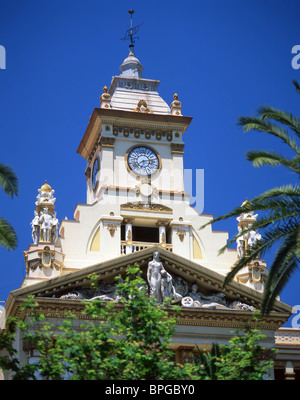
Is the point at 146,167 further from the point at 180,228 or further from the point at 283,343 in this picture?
the point at 283,343

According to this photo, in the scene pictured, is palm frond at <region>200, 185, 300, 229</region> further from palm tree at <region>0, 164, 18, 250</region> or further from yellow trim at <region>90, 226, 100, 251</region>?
yellow trim at <region>90, 226, 100, 251</region>

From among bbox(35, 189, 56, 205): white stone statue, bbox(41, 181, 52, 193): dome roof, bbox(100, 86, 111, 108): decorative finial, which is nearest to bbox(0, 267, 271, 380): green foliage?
bbox(35, 189, 56, 205): white stone statue

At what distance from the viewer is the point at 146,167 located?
64438 millimetres

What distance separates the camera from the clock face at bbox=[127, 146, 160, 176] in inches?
2527

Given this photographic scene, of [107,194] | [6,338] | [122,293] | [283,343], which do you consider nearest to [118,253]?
[107,194]

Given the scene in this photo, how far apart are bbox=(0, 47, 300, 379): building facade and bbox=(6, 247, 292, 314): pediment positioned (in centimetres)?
5

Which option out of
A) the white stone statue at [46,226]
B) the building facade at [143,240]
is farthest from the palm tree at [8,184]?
the white stone statue at [46,226]

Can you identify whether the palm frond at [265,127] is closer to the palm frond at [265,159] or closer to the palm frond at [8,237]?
the palm frond at [265,159]

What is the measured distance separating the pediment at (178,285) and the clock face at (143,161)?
29.2ft

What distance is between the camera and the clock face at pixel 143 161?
2527 inches

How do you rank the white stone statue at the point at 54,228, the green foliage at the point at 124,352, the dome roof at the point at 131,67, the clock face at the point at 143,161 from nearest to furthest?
1. the green foliage at the point at 124,352
2. the white stone statue at the point at 54,228
3. the clock face at the point at 143,161
4. the dome roof at the point at 131,67

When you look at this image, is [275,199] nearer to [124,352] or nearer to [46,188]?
[124,352]

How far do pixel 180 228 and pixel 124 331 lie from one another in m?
18.7

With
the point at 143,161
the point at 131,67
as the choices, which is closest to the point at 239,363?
the point at 143,161
